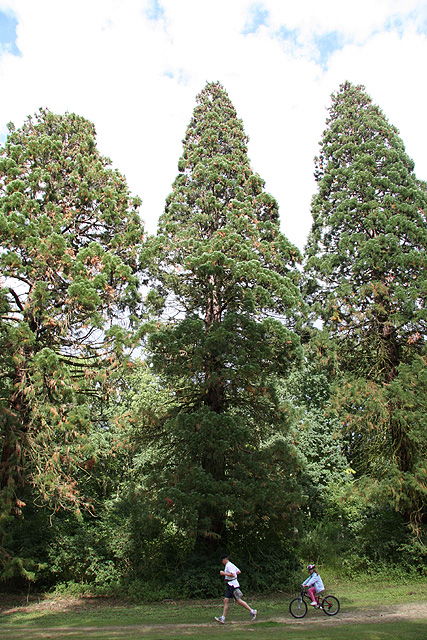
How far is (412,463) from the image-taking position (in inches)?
461

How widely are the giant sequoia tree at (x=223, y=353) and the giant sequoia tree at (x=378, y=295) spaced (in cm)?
202

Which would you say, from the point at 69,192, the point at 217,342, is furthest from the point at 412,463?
the point at 69,192

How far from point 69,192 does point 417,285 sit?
32.8 feet

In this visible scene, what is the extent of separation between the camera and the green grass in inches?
260

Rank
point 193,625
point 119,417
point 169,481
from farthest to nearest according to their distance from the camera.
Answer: point 119,417, point 169,481, point 193,625

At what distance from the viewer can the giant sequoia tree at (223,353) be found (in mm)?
10164

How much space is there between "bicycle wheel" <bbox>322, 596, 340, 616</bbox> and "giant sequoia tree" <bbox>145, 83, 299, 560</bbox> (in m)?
2.07

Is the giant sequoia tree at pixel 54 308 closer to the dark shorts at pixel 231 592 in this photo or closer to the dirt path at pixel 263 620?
the dirt path at pixel 263 620

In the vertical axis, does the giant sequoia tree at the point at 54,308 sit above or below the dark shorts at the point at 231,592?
above

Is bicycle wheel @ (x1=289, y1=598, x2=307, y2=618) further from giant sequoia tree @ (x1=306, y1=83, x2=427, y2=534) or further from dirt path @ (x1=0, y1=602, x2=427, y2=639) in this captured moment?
giant sequoia tree @ (x1=306, y1=83, x2=427, y2=534)

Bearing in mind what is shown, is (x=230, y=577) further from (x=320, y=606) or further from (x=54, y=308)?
(x=54, y=308)

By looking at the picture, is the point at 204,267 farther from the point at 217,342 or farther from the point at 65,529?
the point at 65,529

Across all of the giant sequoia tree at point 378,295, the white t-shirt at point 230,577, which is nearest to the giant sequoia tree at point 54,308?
the white t-shirt at point 230,577

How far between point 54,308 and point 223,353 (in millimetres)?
4170
